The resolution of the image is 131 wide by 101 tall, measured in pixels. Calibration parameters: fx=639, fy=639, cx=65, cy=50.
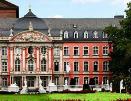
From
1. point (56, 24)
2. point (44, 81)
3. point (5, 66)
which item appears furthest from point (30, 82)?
point (56, 24)

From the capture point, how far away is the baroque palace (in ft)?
314

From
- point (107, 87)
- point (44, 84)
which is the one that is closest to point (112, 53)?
point (107, 87)

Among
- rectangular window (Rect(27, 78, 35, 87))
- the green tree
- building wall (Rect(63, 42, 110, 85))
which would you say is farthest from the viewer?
building wall (Rect(63, 42, 110, 85))

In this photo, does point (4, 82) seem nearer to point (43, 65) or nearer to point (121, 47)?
point (43, 65)

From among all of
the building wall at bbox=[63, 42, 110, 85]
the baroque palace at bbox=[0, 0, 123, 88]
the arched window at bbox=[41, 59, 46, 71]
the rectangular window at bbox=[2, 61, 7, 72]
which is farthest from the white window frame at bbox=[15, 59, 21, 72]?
the building wall at bbox=[63, 42, 110, 85]

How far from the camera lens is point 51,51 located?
97.0m

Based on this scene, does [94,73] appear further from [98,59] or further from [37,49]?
[37,49]

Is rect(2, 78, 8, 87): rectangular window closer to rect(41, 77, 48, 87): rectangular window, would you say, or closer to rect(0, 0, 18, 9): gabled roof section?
rect(41, 77, 48, 87): rectangular window

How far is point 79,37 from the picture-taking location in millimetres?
98062

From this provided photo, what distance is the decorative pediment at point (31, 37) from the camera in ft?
314

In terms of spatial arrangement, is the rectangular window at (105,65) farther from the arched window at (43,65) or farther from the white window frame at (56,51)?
the arched window at (43,65)

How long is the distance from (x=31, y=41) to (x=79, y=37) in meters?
7.53

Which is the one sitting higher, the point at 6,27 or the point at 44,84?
the point at 6,27

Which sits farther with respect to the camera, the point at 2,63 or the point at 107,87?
the point at 2,63
